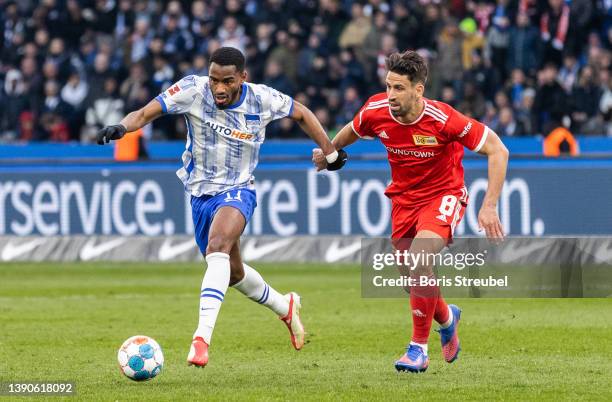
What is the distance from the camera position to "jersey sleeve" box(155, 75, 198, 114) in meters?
9.39

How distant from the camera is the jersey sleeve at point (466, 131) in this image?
9.03m

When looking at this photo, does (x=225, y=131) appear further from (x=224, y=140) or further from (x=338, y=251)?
(x=338, y=251)

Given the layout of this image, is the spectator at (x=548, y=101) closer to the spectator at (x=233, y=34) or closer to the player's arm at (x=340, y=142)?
the spectator at (x=233, y=34)

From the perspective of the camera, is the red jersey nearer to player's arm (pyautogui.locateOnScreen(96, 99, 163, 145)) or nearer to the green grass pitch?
the green grass pitch

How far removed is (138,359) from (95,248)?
404 inches

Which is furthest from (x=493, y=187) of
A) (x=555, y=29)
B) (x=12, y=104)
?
(x=12, y=104)

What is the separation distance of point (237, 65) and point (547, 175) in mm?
9133

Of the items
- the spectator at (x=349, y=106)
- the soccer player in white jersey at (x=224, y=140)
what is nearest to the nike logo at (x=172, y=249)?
the spectator at (x=349, y=106)

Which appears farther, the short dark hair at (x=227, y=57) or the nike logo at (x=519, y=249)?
the nike logo at (x=519, y=249)

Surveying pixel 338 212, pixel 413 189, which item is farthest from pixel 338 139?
pixel 338 212

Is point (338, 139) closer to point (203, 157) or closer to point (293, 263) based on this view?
point (203, 157)

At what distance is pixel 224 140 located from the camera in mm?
9539

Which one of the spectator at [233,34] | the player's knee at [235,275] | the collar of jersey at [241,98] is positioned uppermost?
Answer: the collar of jersey at [241,98]

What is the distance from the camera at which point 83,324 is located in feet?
40.4
